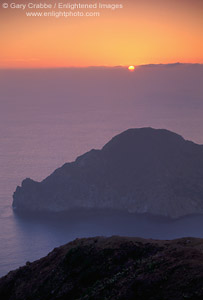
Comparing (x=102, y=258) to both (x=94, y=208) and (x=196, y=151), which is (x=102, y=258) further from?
(x=196, y=151)

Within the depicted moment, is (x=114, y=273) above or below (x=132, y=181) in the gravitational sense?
below

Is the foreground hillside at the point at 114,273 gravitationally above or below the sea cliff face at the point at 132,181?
below

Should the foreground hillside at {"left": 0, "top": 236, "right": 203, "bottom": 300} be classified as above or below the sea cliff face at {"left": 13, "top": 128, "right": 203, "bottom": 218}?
below

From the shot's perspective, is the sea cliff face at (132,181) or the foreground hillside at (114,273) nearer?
the foreground hillside at (114,273)

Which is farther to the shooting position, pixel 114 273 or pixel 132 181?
pixel 132 181

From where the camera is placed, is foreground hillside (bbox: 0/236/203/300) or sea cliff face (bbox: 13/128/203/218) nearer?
foreground hillside (bbox: 0/236/203/300)
